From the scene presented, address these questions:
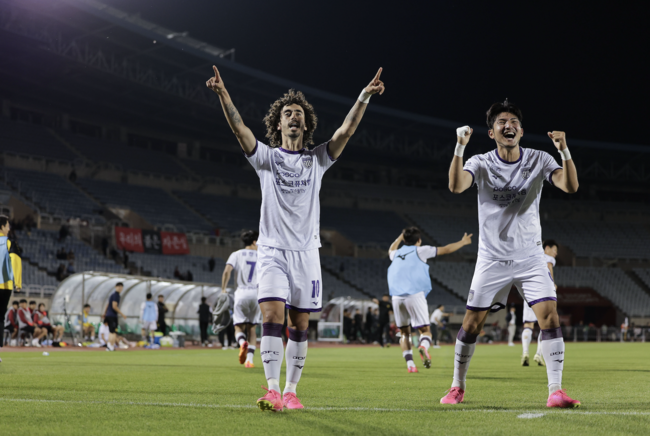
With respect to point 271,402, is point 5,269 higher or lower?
higher

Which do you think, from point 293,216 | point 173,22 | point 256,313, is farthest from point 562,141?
point 173,22

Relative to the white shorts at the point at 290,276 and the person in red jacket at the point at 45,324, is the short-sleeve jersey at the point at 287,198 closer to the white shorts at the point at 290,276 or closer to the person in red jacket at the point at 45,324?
the white shorts at the point at 290,276

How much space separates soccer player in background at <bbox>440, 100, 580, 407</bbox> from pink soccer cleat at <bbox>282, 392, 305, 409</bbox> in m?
1.32

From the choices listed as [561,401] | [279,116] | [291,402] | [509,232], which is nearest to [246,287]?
[279,116]

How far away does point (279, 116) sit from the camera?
244 inches

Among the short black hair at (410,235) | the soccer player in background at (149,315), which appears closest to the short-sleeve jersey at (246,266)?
the short black hair at (410,235)

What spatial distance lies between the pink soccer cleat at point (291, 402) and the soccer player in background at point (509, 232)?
1324mm

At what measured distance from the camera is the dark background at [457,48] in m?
47.4

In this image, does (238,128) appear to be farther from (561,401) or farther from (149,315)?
(149,315)

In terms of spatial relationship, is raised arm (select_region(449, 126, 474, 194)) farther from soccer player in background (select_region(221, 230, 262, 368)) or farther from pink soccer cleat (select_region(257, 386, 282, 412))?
soccer player in background (select_region(221, 230, 262, 368))

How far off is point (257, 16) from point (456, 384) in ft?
146

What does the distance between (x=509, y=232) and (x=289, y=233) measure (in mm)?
1925

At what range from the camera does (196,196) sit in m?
49.3

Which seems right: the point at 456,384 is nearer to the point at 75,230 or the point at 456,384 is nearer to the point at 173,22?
the point at 75,230
